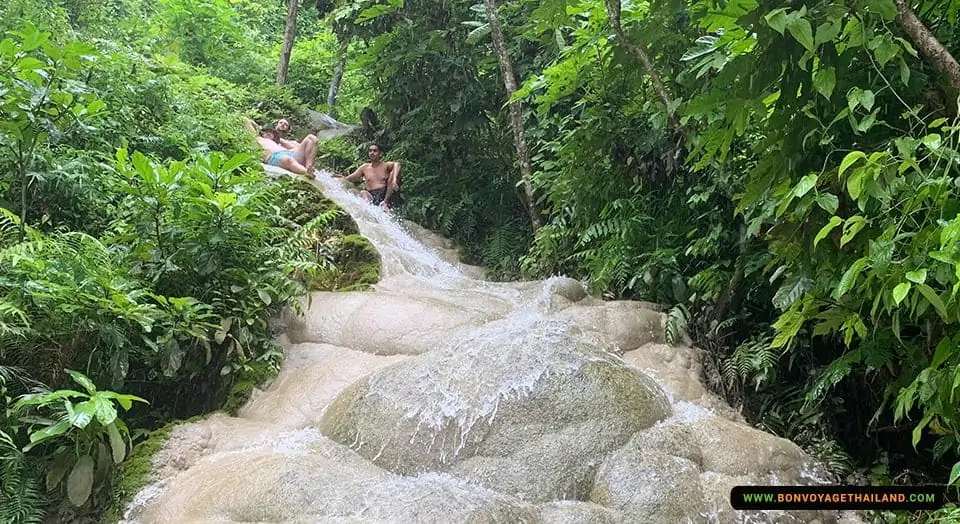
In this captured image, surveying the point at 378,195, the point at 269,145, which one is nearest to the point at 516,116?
the point at 378,195

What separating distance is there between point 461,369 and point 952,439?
8.28 feet

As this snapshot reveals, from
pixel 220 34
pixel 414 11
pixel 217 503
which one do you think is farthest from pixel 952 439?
pixel 220 34

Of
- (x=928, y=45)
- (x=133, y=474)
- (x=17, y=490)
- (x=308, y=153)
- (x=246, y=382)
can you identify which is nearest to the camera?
(x=928, y=45)

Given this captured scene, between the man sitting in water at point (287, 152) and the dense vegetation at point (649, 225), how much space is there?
105 cm

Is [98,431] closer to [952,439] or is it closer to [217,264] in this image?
[217,264]

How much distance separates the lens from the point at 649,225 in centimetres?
526

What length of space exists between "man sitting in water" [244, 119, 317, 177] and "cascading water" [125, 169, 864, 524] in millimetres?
4566

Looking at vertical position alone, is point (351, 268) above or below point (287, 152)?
below

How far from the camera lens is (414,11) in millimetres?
9648

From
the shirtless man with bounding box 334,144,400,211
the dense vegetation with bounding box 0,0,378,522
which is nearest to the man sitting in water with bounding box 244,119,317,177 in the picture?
the shirtless man with bounding box 334,144,400,211

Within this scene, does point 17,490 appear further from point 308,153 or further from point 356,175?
point 356,175

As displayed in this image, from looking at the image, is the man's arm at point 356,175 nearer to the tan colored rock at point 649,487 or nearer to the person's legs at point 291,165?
the person's legs at point 291,165

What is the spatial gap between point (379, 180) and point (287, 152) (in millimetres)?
1407

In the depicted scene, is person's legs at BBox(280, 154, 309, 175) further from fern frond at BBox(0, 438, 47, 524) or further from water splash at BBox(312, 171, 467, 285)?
fern frond at BBox(0, 438, 47, 524)
